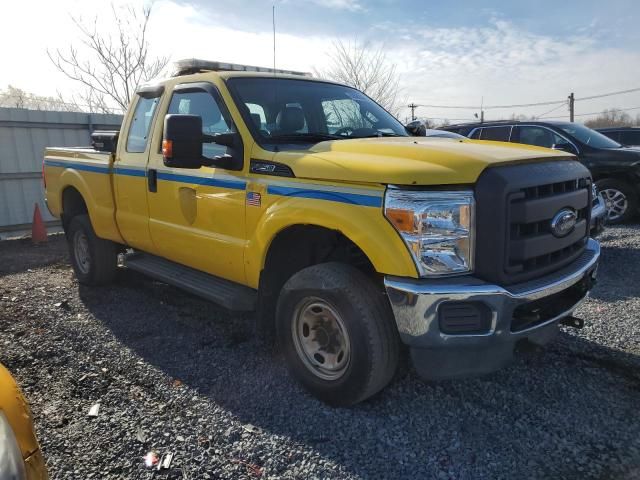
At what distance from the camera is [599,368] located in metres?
3.40

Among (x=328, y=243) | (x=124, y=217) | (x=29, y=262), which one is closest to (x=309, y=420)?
(x=328, y=243)

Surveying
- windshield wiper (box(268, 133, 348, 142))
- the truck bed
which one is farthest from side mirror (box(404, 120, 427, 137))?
the truck bed

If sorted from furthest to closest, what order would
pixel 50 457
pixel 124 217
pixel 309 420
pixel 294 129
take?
pixel 124 217
pixel 294 129
pixel 309 420
pixel 50 457

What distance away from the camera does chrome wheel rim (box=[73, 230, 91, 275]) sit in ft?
17.9

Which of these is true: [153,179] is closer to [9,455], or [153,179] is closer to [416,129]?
[416,129]

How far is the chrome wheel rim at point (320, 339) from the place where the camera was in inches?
114

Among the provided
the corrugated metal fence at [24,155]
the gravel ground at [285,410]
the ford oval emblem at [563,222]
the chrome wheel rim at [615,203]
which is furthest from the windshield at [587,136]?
the corrugated metal fence at [24,155]

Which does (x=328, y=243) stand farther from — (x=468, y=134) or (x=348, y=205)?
(x=468, y=134)

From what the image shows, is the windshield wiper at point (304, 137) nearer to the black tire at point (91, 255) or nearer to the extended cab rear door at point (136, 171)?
the extended cab rear door at point (136, 171)

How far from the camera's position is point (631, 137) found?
13.3 m

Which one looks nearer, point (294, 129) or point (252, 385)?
point (252, 385)

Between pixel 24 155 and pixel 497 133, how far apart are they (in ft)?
28.5

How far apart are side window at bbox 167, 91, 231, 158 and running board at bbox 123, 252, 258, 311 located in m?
0.97

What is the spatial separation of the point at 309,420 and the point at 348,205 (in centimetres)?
125
